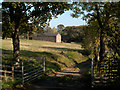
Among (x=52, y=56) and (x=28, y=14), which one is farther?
(x=52, y=56)

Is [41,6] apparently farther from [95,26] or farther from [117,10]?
[95,26]

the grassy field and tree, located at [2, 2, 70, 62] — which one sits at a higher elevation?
tree, located at [2, 2, 70, 62]

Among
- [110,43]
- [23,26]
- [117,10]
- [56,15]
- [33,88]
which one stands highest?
[117,10]

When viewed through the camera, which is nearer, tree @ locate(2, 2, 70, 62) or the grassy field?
tree @ locate(2, 2, 70, 62)

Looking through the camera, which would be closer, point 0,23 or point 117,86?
point 117,86

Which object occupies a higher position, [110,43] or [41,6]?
[41,6]

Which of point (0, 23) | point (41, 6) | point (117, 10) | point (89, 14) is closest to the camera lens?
point (0, 23)

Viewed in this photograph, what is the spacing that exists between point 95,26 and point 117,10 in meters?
4.73

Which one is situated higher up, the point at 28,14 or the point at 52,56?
the point at 28,14

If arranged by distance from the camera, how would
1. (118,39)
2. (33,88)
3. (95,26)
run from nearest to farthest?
(118,39) < (33,88) < (95,26)

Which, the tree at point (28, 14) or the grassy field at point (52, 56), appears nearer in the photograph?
the tree at point (28, 14)

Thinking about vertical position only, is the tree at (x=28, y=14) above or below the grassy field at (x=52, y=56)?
above

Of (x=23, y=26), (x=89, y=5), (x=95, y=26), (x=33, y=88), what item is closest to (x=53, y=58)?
(x=95, y=26)

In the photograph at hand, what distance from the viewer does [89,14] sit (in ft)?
59.7
